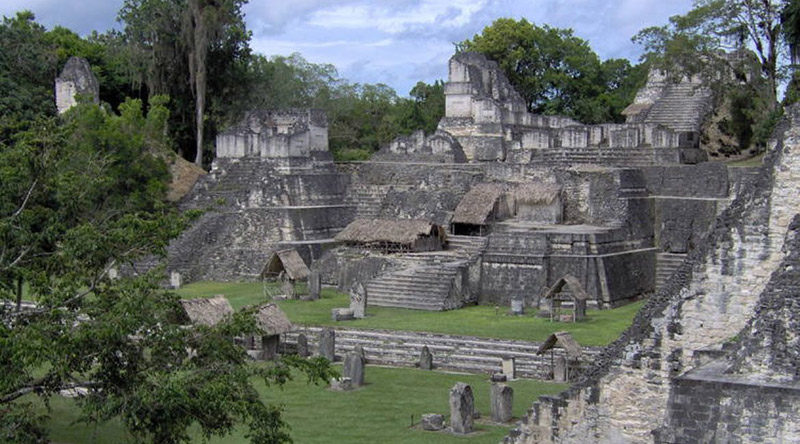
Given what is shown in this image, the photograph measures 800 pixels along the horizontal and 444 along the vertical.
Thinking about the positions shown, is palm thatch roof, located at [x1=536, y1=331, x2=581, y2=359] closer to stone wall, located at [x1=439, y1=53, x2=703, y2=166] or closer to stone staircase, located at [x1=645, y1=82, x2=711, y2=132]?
stone wall, located at [x1=439, y1=53, x2=703, y2=166]

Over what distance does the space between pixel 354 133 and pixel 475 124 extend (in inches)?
544

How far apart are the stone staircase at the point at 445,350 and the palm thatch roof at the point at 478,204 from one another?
23.9 ft

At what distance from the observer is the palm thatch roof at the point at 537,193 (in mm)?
31656

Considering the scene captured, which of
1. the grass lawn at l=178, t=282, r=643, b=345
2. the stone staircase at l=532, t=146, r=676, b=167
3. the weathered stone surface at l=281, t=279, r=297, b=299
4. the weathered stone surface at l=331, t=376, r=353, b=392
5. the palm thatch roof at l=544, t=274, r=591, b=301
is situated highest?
the stone staircase at l=532, t=146, r=676, b=167

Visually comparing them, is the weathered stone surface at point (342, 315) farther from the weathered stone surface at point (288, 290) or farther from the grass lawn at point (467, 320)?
the weathered stone surface at point (288, 290)

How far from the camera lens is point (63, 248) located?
1448cm

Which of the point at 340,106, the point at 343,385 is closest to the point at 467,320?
the point at 343,385

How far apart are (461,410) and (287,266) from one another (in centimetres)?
1385

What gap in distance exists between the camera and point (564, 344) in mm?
20547

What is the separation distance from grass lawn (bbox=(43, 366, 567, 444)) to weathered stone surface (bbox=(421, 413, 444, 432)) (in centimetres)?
15

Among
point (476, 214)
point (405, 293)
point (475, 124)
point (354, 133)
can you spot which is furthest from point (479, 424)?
point (354, 133)

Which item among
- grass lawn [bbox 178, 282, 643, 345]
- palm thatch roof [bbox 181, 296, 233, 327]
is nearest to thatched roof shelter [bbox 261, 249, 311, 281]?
grass lawn [bbox 178, 282, 643, 345]

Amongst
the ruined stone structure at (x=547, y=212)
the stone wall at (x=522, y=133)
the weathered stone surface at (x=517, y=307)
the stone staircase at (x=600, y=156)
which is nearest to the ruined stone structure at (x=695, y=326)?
the weathered stone surface at (x=517, y=307)

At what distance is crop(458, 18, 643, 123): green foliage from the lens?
171 ft
